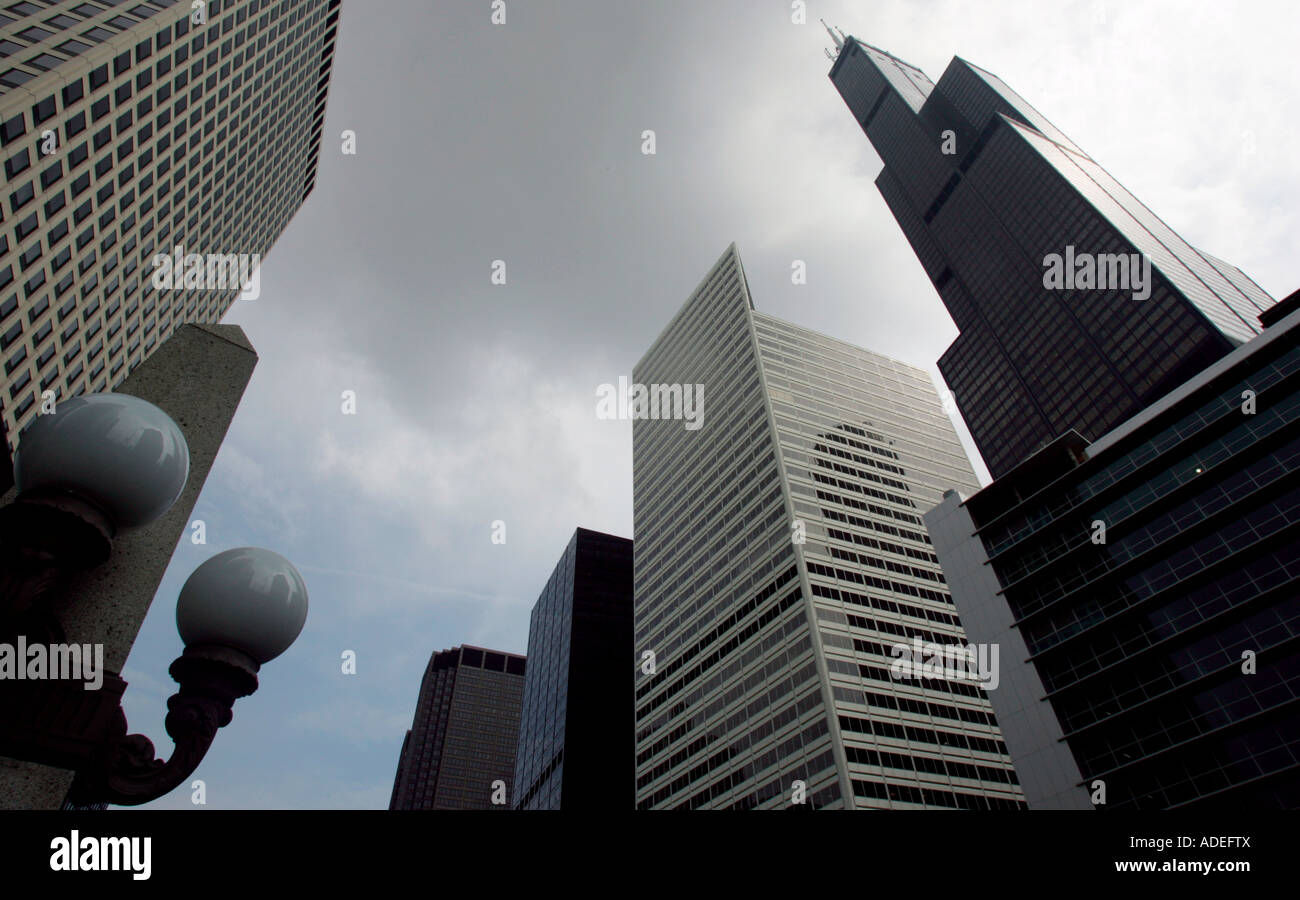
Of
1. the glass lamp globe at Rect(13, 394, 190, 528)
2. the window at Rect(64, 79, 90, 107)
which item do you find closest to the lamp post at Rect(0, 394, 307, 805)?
the glass lamp globe at Rect(13, 394, 190, 528)

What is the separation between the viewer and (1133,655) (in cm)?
4225

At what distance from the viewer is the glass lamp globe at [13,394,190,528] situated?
387 cm

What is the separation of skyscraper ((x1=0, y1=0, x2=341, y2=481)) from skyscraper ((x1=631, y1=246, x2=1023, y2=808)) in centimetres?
6103

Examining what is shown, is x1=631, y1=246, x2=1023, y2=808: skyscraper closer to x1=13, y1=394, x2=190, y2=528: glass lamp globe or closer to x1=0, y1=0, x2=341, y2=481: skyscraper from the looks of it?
x1=0, y1=0, x2=341, y2=481: skyscraper

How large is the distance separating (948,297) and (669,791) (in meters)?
142

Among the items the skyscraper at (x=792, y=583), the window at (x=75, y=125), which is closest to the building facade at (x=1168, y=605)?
the skyscraper at (x=792, y=583)

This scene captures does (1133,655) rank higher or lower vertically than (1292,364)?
lower

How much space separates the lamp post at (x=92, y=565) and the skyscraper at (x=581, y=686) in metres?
113

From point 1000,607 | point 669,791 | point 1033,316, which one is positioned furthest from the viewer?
point 1033,316

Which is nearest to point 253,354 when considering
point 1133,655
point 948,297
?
point 1133,655

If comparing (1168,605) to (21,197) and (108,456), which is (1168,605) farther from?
(21,197)

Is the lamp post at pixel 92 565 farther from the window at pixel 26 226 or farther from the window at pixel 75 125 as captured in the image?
the window at pixel 75 125

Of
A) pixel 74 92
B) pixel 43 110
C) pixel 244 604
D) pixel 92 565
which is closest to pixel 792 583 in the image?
pixel 74 92
